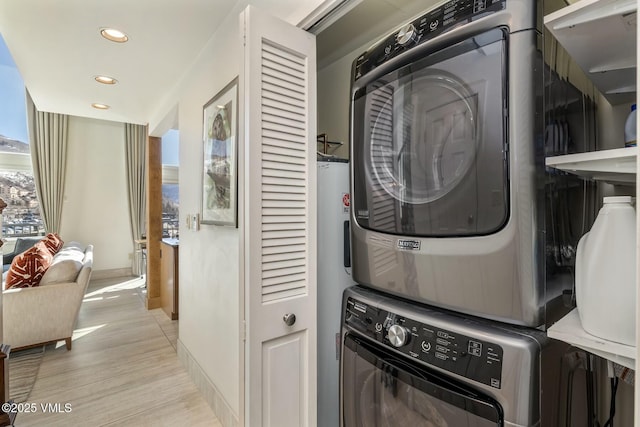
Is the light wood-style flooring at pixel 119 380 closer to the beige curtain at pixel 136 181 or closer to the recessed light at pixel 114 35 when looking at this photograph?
the beige curtain at pixel 136 181

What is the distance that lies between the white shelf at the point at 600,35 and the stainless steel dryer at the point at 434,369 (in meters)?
0.72

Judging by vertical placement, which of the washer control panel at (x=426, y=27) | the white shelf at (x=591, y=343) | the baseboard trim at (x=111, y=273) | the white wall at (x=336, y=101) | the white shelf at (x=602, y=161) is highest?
the white wall at (x=336, y=101)

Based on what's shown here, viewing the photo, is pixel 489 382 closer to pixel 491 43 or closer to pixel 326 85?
pixel 491 43

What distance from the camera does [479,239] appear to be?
832 millimetres

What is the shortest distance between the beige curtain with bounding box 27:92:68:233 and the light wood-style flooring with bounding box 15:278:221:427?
2.32 meters

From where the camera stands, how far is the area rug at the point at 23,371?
6.83 ft

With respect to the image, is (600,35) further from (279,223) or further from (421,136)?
(279,223)

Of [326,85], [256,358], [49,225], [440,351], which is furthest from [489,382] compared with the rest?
[49,225]

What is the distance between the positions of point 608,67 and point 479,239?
1.98 ft

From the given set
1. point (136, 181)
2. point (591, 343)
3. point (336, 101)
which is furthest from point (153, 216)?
point (591, 343)

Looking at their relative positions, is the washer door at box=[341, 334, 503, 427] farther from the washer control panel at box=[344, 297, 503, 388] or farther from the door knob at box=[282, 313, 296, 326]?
the door knob at box=[282, 313, 296, 326]

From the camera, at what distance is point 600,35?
69cm

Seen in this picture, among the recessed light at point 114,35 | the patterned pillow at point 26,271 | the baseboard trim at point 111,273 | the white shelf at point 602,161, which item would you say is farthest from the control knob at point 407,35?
the baseboard trim at point 111,273

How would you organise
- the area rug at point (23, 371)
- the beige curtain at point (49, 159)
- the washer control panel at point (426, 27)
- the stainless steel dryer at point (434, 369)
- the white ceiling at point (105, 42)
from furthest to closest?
the beige curtain at point (49, 159)
the area rug at point (23, 371)
the white ceiling at point (105, 42)
the washer control panel at point (426, 27)
the stainless steel dryer at point (434, 369)
